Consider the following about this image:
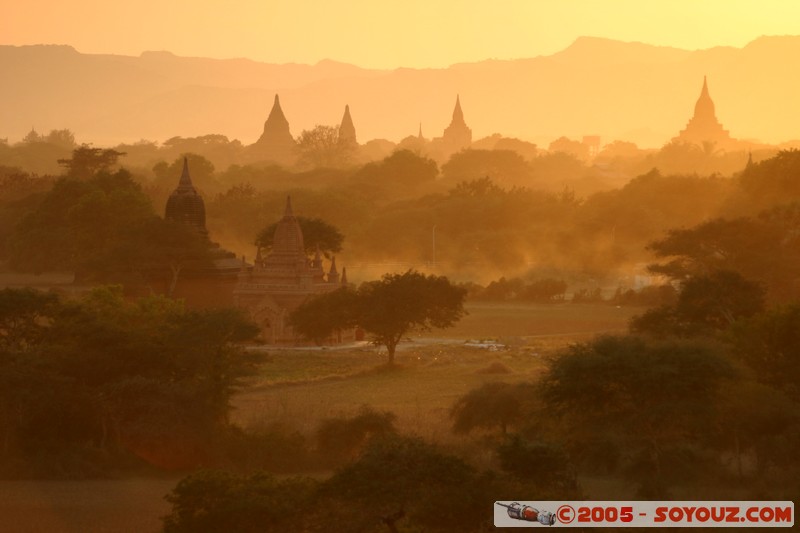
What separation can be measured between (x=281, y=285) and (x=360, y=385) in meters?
9.17

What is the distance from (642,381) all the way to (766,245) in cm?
2391

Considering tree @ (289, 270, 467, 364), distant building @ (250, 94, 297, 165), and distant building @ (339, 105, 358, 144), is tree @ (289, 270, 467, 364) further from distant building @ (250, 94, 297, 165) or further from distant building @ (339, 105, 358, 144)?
distant building @ (339, 105, 358, 144)

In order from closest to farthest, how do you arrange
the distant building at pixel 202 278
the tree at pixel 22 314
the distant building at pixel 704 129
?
the tree at pixel 22 314, the distant building at pixel 202 278, the distant building at pixel 704 129

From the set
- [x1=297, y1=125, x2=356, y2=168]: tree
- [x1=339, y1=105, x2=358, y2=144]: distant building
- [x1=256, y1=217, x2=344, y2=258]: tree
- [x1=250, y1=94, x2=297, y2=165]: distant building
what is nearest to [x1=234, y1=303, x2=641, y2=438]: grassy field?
[x1=256, y1=217, x2=344, y2=258]: tree

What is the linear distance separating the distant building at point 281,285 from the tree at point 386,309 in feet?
2.93

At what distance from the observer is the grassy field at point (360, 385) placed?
23547 mm

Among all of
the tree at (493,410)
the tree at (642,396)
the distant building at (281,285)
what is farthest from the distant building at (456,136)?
the tree at (642,396)

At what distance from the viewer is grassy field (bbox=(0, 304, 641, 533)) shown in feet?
77.3

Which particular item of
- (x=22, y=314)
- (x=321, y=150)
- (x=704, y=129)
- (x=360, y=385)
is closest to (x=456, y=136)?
(x=321, y=150)

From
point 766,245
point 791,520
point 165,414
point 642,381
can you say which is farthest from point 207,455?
point 766,245

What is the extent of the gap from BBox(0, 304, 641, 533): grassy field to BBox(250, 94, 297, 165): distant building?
383 feet

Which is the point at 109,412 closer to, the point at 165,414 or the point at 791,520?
the point at 165,414

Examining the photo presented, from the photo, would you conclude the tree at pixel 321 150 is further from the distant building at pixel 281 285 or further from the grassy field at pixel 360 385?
the distant building at pixel 281 285

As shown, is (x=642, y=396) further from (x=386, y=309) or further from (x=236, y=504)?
(x=386, y=309)
